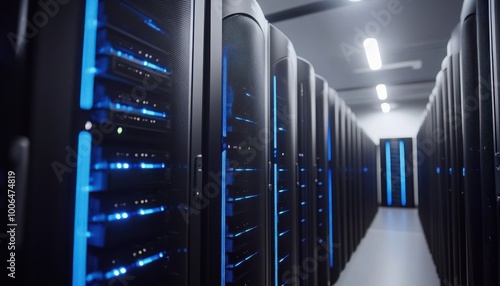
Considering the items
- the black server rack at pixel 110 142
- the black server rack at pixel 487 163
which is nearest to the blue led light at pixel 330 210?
the black server rack at pixel 487 163

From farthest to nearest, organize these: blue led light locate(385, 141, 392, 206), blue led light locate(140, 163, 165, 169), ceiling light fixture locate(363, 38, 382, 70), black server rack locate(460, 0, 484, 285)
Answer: blue led light locate(385, 141, 392, 206) → ceiling light fixture locate(363, 38, 382, 70) → black server rack locate(460, 0, 484, 285) → blue led light locate(140, 163, 165, 169)

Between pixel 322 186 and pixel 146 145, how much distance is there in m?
1.73

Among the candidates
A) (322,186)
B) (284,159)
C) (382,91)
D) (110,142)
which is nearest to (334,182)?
(322,186)

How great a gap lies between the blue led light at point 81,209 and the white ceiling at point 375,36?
264 cm

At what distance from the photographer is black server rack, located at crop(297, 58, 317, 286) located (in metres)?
1.76

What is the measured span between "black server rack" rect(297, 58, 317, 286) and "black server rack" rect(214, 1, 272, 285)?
21.5 inches

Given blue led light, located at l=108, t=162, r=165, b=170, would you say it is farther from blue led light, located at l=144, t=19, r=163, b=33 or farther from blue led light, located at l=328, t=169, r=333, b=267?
blue led light, located at l=328, t=169, r=333, b=267

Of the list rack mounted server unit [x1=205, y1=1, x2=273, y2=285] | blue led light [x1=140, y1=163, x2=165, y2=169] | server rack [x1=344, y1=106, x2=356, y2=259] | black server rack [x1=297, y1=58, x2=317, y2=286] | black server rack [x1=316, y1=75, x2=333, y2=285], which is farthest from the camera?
server rack [x1=344, y1=106, x2=356, y2=259]

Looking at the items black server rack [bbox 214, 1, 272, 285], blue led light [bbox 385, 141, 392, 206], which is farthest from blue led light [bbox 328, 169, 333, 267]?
blue led light [bbox 385, 141, 392, 206]

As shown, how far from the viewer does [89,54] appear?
22.2 inches

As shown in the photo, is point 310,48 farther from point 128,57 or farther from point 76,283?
point 76,283

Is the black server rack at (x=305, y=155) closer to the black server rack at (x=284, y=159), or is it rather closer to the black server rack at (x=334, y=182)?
the black server rack at (x=284, y=159)

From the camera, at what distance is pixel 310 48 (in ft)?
13.3

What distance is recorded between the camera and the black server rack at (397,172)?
727 cm
